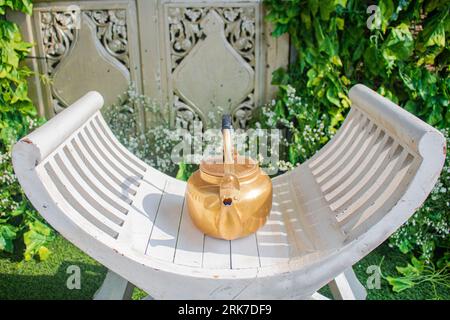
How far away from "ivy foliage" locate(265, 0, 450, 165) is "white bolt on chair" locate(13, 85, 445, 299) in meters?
0.84

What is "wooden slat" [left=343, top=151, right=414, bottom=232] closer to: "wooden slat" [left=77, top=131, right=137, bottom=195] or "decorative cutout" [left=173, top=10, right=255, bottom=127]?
"wooden slat" [left=77, top=131, right=137, bottom=195]

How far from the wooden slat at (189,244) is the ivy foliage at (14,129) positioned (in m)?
1.15

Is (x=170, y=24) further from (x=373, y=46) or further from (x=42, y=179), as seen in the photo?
(x=42, y=179)

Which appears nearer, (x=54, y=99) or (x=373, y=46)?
(x=373, y=46)

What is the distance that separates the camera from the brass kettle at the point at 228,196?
4.47ft

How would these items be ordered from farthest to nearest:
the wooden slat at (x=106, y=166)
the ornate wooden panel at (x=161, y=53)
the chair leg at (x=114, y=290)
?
the ornate wooden panel at (x=161, y=53), the wooden slat at (x=106, y=166), the chair leg at (x=114, y=290)

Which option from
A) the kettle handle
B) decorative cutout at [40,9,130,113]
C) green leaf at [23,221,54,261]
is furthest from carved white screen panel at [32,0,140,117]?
the kettle handle

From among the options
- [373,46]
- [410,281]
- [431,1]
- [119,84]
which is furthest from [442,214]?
[119,84]

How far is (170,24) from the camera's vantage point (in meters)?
2.69

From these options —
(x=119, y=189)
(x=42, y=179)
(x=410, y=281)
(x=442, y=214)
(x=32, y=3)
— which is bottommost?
(x=410, y=281)

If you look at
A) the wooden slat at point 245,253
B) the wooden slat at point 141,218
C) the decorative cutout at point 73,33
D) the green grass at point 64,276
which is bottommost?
the green grass at point 64,276

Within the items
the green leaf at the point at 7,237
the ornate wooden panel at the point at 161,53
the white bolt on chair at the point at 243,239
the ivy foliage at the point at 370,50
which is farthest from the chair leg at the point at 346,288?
the green leaf at the point at 7,237

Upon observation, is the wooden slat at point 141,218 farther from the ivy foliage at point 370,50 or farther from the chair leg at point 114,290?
the ivy foliage at point 370,50

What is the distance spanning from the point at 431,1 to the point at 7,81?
8.02 ft
